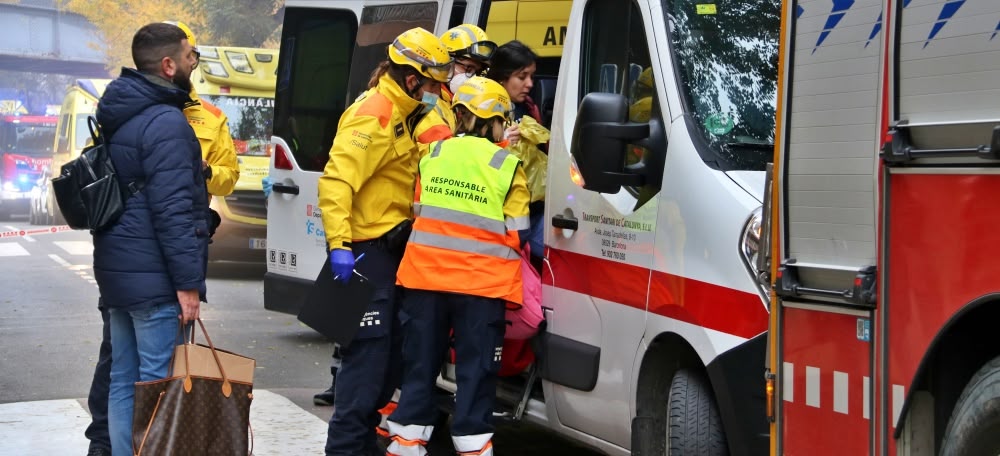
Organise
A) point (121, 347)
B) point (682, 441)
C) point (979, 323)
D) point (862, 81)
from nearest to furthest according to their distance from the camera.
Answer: point (979, 323), point (862, 81), point (682, 441), point (121, 347)

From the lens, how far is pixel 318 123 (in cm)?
955

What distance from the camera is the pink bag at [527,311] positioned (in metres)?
5.90

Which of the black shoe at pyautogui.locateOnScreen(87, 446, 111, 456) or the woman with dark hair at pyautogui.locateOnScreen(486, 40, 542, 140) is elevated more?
the woman with dark hair at pyautogui.locateOnScreen(486, 40, 542, 140)

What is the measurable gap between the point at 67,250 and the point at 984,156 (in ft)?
66.8

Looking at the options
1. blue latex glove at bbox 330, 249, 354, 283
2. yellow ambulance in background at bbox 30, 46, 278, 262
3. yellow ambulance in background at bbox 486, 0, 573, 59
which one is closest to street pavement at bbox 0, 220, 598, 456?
yellow ambulance in background at bbox 30, 46, 278, 262

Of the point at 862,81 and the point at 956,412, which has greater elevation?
the point at 862,81

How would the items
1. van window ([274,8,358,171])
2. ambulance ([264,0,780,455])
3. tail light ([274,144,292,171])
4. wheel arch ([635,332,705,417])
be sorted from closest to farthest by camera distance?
ambulance ([264,0,780,455]), wheel arch ([635,332,705,417]), van window ([274,8,358,171]), tail light ([274,144,292,171])

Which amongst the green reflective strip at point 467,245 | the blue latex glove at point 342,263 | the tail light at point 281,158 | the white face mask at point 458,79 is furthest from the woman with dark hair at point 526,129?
the tail light at point 281,158

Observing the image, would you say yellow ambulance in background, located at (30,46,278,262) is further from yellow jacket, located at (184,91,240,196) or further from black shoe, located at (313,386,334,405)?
yellow jacket, located at (184,91,240,196)

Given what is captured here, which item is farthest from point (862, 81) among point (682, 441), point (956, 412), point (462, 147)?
point (462, 147)

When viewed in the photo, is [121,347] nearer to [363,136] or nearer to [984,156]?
[363,136]

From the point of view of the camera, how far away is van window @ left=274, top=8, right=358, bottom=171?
9.41 m

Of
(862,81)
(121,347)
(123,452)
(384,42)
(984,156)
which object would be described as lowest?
(123,452)

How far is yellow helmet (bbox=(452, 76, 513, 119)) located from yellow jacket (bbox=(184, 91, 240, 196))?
155 centimetres
